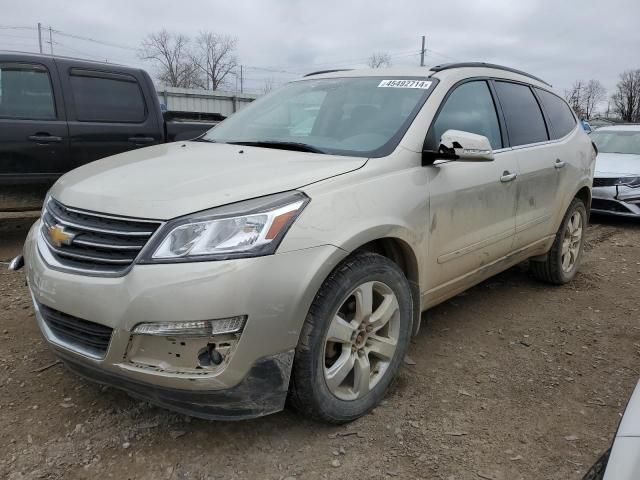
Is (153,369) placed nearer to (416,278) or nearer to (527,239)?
(416,278)

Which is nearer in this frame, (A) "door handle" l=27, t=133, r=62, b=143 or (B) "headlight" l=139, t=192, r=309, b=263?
(B) "headlight" l=139, t=192, r=309, b=263

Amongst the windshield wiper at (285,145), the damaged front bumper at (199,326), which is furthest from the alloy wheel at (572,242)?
the damaged front bumper at (199,326)

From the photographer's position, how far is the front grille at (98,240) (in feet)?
6.91

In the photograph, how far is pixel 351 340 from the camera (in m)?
2.46

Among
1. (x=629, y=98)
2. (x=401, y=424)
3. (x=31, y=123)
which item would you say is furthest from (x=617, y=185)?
(x=629, y=98)

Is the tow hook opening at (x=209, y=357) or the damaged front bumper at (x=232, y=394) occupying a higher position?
the tow hook opening at (x=209, y=357)

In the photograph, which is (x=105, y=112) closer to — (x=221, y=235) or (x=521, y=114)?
(x=521, y=114)

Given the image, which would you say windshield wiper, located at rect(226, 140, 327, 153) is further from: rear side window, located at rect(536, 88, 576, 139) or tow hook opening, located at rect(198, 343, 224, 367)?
rear side window, located at rect(536, 88, 576, 139)

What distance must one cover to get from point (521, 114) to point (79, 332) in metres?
3.31

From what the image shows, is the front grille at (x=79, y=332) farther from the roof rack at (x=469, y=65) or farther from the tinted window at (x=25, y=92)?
the tinted window at (x=25, y=92)

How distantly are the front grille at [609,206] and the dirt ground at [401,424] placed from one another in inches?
183

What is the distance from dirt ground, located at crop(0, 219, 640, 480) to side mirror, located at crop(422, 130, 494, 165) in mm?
1236

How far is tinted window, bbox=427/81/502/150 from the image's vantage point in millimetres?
3059

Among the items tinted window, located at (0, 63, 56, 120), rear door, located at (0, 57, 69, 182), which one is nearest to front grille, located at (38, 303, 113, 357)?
rear door, located at (0, 57, 69, 182)
